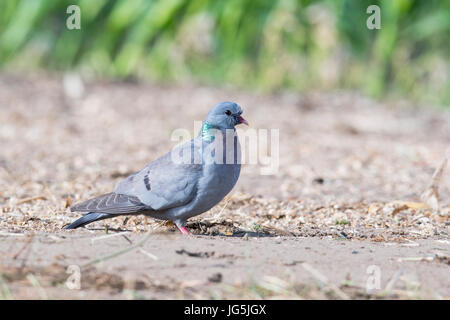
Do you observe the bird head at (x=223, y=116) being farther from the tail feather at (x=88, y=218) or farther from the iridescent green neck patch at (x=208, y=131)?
the tail feather at (x=88, y=218)

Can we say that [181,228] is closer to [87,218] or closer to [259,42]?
[87,218]

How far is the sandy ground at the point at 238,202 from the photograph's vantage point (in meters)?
3.00

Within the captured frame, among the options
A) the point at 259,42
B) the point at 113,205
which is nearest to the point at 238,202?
the point at 113,205

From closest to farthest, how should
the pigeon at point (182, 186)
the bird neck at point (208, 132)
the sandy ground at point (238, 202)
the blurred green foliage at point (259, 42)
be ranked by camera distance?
the sandy ground at point (238, 202), the pigeon at point (182, 186), the bird neck at point (208, 132), the blurred green foliage at point (259, 42)

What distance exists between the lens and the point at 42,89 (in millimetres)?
9102

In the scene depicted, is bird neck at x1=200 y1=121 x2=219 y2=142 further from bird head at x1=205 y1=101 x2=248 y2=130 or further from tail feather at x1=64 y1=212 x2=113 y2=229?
tail feather at x1=64 y1=212 x2=113 y2=229

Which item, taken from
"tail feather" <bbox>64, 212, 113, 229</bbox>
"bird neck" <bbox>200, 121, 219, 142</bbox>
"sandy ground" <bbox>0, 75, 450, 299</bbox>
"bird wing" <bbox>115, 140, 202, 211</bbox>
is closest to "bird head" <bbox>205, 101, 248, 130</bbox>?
"bird neck" <bbox>200, 121, 219, 142</bbox>

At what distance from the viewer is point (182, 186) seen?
3.72m

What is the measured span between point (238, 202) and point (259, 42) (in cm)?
540

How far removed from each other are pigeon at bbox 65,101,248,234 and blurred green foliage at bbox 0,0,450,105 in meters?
5.50

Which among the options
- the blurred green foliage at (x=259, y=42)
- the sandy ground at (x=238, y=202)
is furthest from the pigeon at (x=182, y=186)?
the blurred green foliage at (x=259, y=42)

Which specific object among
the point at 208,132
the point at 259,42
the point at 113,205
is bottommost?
the point at 113,205
